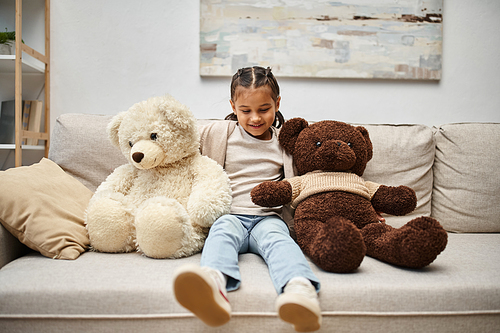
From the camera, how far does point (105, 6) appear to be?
5.46 feet

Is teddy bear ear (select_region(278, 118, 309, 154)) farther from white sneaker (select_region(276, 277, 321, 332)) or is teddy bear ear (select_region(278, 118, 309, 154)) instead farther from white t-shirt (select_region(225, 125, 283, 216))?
white sneaker (select_region(276, 277, 321, 332))

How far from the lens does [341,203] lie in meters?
1.04

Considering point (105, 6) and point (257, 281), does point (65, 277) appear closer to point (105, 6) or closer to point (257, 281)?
point (257, 281)

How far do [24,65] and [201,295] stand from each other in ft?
5.15

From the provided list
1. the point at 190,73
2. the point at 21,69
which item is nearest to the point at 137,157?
the point at 190,73

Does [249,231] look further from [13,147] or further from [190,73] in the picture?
[13,147]

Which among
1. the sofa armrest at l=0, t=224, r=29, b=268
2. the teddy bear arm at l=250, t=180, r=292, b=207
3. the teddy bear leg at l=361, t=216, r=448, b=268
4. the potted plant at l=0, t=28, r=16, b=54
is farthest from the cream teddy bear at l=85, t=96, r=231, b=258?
the potted plant at l=0, t=28, r=16, b=54

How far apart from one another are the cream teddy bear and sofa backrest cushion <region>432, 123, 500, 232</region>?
99 cm

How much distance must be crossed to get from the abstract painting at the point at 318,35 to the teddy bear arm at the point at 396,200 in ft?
2.72

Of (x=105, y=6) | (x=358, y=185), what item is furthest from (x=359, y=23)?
(x=105, y=6)

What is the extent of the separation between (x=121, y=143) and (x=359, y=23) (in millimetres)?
1351

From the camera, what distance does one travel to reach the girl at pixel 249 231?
0.67 meters

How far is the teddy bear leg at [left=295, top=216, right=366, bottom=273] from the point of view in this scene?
817 millimetres

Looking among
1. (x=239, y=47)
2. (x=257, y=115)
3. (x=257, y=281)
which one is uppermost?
(x=239, y=47)
